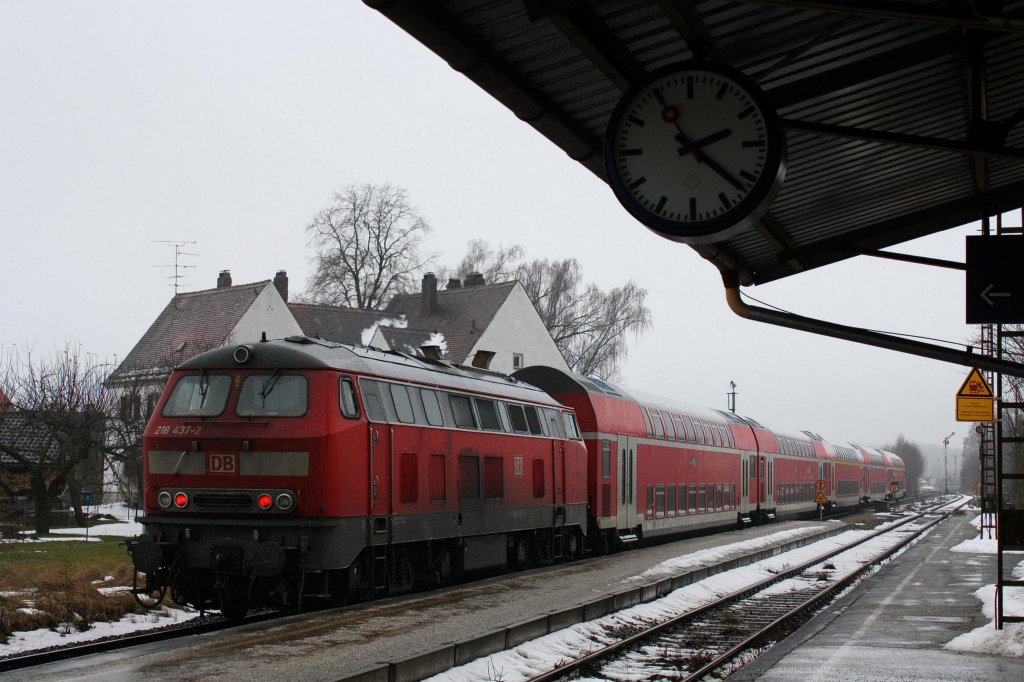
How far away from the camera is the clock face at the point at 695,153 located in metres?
6.03

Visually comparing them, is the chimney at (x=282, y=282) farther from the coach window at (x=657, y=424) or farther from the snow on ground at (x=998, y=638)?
the snow on ground at (x=998, y=638)

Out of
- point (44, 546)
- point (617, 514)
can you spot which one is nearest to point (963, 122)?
point (617, 514)

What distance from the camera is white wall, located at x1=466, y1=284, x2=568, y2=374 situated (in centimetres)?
5000

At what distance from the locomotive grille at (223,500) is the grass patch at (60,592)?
66.8 inches

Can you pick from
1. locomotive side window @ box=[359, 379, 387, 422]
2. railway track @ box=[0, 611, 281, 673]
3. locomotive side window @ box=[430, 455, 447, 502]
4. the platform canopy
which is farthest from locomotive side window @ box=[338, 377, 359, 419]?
the platform canopy

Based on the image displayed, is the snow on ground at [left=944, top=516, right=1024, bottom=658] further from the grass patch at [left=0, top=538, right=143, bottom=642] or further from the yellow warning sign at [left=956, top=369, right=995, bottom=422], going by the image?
the grass patch at [left=0, top=538, right=143, bottom=642]

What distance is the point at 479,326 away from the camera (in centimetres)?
5044

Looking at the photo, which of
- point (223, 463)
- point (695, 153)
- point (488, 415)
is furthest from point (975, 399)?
point (695, 153)

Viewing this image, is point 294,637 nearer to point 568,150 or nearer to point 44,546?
point 568,150

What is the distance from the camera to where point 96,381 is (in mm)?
30938

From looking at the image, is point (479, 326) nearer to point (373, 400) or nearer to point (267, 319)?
point (267, 319)

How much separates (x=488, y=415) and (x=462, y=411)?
0.99m

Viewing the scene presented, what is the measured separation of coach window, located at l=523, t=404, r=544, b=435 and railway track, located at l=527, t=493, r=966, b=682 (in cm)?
415

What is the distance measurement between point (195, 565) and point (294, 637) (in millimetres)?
2319
